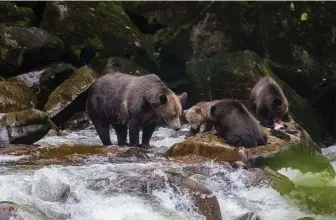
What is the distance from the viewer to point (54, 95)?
1169 centimetres

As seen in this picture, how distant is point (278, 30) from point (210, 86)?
9.46 feet

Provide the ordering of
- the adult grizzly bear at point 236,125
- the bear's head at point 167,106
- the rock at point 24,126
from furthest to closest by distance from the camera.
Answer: the rock at point 24,126
the bear's head at point 167,106
the adult grizzly bear at point 236,125

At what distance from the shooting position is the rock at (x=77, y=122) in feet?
38.3

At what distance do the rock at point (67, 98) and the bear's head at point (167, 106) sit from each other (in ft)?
8.43

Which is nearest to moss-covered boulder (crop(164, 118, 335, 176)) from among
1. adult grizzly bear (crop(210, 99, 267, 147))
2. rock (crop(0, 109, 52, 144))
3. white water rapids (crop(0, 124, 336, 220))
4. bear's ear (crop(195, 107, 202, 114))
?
adult grizzly bear (crop(210, 99, 267, 147))

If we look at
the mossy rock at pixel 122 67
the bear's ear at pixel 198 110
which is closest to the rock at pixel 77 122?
the mossy rock at pixel 122 67

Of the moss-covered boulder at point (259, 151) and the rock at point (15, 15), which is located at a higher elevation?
the rock at point (15, 15)

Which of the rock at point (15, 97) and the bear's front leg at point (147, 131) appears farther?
the rock at point (15, 97)

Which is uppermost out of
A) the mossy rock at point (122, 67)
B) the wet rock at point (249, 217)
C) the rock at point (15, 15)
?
the rock at point (15, 15)

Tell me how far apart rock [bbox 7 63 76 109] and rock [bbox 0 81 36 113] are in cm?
21

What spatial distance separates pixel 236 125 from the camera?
8328 mm

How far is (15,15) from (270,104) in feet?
26.1

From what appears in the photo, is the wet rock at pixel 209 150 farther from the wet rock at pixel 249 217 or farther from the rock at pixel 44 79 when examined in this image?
the rock at pixel 44 79

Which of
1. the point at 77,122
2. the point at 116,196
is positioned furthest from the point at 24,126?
the point at 116,196
